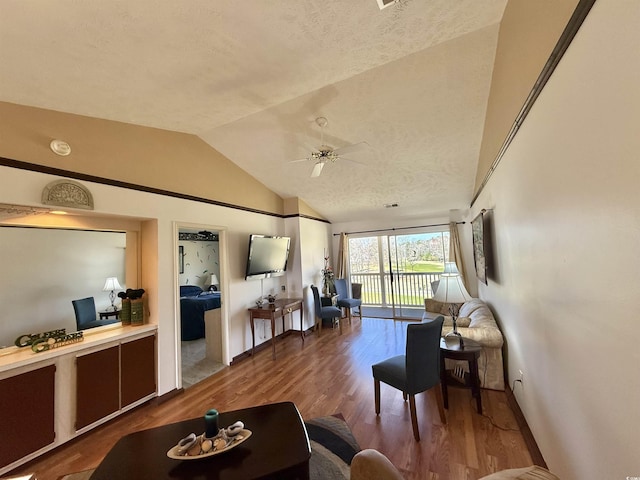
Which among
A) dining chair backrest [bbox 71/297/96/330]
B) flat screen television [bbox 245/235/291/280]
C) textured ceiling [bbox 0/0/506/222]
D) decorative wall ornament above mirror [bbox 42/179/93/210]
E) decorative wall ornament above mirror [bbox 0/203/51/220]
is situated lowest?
dining chair backrest [bbox 71/297/96/330]

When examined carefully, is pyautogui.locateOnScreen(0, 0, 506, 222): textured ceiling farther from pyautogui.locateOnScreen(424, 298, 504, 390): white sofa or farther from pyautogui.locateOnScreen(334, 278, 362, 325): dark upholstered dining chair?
pyautogui.locateOnScreen(334, 278, 362, 325): dark upholstered dining chair

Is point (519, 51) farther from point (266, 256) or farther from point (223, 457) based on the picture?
point (266, 256)

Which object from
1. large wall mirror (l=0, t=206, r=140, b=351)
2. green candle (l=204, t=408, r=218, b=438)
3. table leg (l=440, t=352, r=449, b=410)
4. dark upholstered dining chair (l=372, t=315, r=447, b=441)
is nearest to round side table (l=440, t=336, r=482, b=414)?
table leg (l=440, t=352, r=449, b=410)

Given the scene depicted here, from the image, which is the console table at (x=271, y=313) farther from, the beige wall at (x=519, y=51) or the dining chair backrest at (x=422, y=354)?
the beige wall at (x=519, y=51)

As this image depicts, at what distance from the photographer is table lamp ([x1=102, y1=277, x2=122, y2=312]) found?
118 inches

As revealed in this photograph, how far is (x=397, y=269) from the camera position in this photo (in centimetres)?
647

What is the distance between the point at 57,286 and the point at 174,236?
118 cm

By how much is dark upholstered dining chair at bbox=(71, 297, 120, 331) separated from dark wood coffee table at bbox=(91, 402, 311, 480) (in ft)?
5.70

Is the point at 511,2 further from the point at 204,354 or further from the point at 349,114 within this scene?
the point at 204,354

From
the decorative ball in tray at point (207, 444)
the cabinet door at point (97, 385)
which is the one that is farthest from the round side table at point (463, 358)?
the cabinet door at point (97, 385)

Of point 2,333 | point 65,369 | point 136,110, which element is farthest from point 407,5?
point 2,333

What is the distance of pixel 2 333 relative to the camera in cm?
228

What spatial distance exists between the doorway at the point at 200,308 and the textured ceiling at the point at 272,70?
1536 mm

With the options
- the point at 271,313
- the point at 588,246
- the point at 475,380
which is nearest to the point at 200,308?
the point at 271,313
